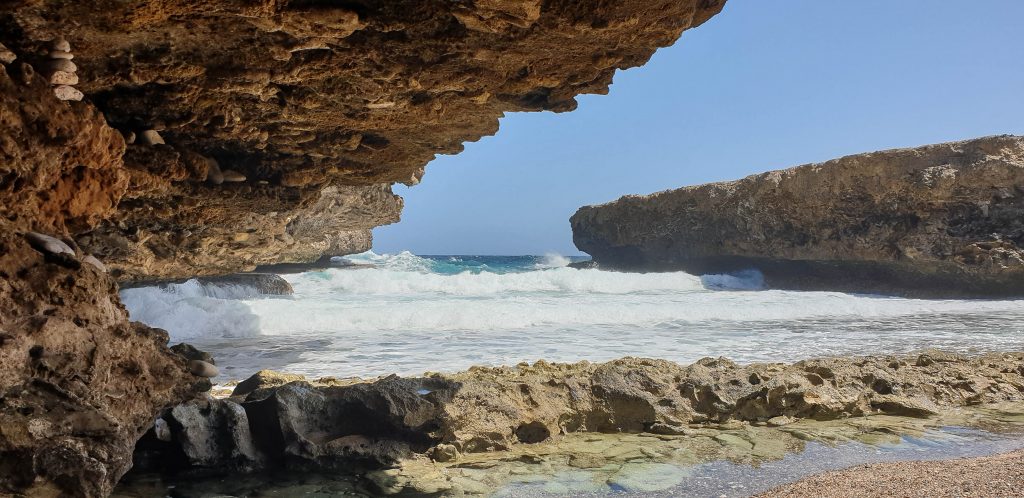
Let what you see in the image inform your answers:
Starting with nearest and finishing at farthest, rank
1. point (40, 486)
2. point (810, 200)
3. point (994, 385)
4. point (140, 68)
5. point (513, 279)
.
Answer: point (40, 486)
point (140, 68)
point (994, 385)
point (810, 200)
point (513, 279)

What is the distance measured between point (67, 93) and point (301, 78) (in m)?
1.29

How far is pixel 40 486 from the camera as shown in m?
3.15

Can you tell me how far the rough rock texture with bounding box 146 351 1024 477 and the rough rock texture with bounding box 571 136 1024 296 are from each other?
13783 millimetres

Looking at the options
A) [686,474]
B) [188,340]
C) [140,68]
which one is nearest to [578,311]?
[188,340]

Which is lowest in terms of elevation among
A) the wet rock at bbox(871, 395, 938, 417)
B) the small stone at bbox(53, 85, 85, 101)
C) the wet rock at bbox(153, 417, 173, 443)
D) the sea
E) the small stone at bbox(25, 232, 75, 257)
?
the sea

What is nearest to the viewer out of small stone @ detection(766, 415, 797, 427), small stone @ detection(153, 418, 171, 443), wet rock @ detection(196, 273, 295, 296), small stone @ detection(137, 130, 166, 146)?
small stone @ detection(153, 418, 171, 443)

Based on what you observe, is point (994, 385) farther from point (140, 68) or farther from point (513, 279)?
point (513, 279)

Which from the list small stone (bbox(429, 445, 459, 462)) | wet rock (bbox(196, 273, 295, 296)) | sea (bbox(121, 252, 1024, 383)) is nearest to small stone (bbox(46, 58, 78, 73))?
small stone (bbox(429, 445, 459, 462))

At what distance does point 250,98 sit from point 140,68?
851 mm

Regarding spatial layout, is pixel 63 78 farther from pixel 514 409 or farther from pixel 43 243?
pixel 514 409

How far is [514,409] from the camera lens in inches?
189

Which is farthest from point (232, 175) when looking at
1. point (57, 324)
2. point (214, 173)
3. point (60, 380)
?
point (60, 380)

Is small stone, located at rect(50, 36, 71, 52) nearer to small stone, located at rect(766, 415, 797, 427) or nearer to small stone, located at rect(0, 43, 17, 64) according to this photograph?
small stone, located at rect(0, 43, 17, 64)

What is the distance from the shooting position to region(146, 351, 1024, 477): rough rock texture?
14.3 ft
